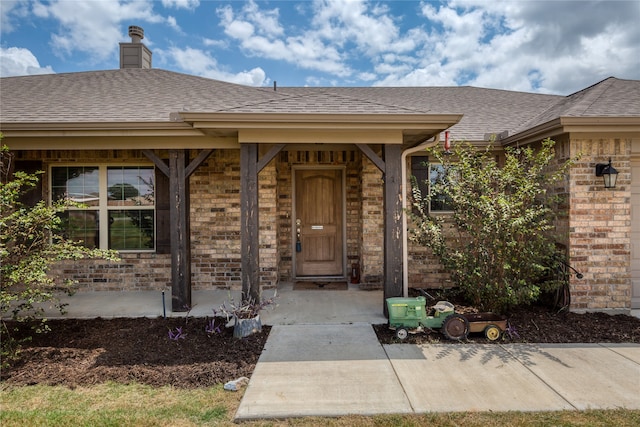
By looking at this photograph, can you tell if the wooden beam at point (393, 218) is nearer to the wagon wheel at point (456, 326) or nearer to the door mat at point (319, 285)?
the wagon wheel at point (456, 326)

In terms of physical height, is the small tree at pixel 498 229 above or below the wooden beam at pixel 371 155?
below

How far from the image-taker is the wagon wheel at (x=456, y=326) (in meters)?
4.30

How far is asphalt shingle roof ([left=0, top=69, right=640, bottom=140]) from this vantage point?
5.14 m

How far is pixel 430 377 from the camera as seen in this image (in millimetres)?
3445

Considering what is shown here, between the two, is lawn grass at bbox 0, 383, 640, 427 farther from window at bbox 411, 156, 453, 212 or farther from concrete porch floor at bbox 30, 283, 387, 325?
window at bbox 411, 156, 453, 212

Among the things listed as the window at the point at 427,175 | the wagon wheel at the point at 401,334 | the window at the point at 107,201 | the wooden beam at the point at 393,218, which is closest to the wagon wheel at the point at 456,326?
the wagon wheel at the point at 401,334

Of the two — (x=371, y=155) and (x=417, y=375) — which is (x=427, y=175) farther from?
(x=417, y=375)

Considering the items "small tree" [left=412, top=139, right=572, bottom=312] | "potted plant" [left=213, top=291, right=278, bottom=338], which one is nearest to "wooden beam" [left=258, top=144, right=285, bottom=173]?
"potted plant" [left=213, top=291, right=278, bottom=338]

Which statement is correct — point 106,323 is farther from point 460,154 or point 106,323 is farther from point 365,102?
point 460,154

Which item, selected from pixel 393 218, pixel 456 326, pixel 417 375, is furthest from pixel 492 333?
pixel 393 218

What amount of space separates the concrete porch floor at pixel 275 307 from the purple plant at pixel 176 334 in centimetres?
66

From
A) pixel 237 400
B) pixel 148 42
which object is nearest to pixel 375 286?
pixel 237 400

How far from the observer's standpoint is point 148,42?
9.72m

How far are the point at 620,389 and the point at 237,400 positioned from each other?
125 inches
